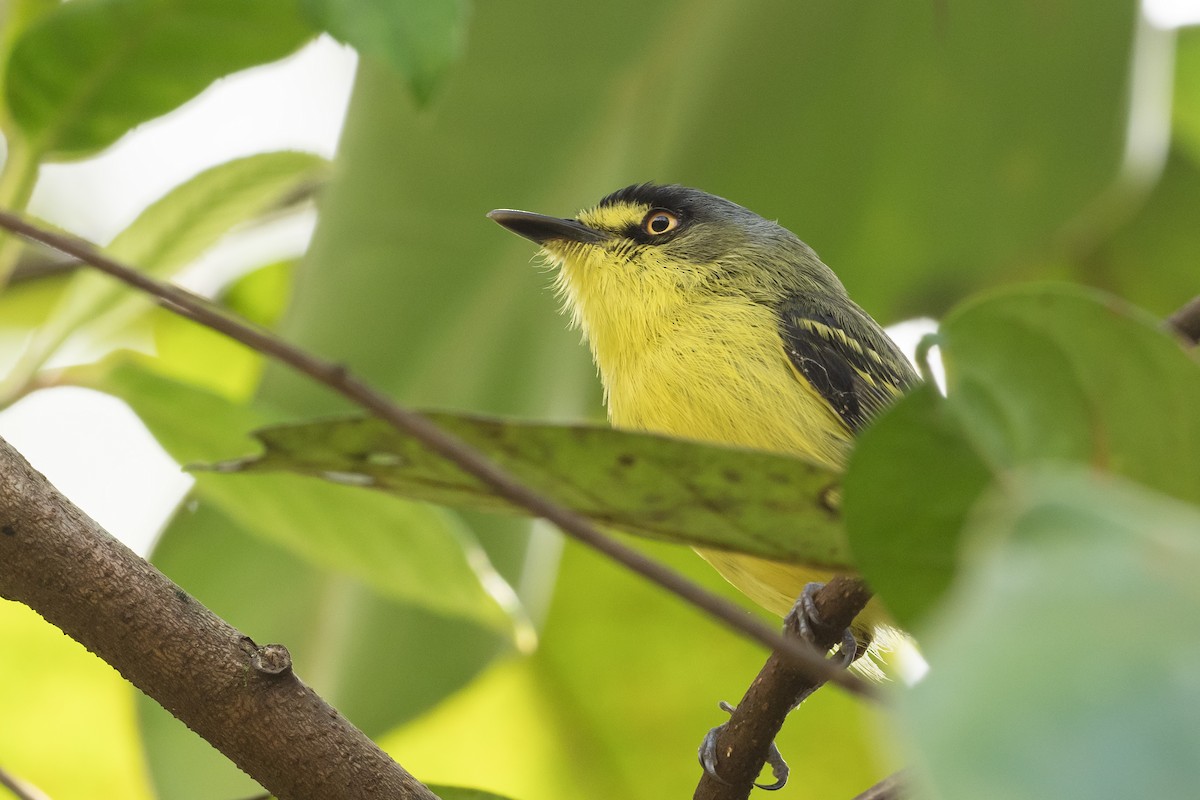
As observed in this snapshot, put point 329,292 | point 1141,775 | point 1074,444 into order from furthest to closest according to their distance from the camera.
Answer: point 329,292 < point 1074,444 < point 1141,775

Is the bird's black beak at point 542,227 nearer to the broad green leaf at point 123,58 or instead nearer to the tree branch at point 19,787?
the broad green leaf at point 123,58

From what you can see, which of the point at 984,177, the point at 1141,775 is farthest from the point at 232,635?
the point at 984,177

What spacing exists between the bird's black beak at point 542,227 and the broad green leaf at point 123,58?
3.29 feet

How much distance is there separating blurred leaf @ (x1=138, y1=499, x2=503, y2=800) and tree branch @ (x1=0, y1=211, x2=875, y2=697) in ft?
5.36

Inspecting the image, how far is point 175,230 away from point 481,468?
1.53 metres

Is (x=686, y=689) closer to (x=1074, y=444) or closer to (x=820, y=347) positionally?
(x=820, y=347)

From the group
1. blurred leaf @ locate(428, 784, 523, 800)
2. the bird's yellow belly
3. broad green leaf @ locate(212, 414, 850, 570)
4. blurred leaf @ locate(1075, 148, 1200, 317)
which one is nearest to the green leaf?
blurred leaf @ locate(428, 784, 523, 800)

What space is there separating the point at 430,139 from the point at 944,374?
2195 mm

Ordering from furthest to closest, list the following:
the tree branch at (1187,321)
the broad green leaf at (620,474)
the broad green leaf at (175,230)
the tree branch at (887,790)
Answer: the broad green leaf at (175,230)
the tree branch at (887,790)
the tree branch at (1187,321)
the broad green leaf at (620,474)

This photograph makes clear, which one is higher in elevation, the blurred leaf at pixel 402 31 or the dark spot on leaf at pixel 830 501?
the blurred leaf at pixel 402 31

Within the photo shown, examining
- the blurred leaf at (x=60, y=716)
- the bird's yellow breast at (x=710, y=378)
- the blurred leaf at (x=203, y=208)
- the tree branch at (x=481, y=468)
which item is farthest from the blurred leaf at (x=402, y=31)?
the blurred leaf at (x=60, y=716)

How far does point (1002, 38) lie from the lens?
127 inches

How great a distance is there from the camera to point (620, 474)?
3.40 ft

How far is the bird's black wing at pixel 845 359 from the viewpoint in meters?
2.76
